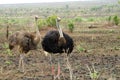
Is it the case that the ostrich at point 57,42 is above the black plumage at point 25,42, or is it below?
above

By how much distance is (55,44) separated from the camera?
1097 cm

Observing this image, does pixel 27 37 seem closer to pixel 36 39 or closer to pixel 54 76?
pixel 36 39

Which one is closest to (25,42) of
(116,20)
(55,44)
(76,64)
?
(55,44)

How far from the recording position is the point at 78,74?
36.2 ft

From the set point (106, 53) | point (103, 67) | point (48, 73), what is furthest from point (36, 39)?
point (106, 53)

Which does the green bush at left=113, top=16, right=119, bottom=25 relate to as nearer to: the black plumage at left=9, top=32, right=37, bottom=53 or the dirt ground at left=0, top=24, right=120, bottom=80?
the dirt ground at left=0, top=24, right=120, bottom=80

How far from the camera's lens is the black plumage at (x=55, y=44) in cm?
1088

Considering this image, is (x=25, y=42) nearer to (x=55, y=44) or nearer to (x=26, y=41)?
(x=26, y=41)

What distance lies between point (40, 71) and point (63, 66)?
95 cm

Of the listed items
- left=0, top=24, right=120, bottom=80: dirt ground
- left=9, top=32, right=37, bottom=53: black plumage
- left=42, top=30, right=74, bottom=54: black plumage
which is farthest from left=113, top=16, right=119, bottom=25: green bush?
left=42, top=30, right=74, bottom=54: black plumage

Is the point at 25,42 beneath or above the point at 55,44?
beneath

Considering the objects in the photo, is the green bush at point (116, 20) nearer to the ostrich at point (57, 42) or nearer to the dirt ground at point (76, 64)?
the dirt ground at point (76, 64)

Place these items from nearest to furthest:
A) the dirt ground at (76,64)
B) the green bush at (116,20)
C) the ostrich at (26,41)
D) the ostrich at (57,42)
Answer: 1. the ostrich at (57,42)
2. the dirt ground at (76,64)
3. the ostrich at (26,41)
4. the green bush at (116,20)

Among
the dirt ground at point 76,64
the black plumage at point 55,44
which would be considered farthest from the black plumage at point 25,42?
the black plumage at point 55,44
